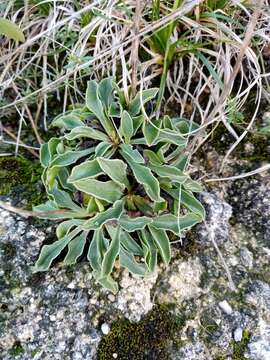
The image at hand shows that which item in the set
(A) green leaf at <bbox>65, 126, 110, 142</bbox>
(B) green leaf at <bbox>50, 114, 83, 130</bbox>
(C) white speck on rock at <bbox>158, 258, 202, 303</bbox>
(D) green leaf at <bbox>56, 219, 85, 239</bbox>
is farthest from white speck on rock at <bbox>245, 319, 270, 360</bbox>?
(B) green leaf at <bbox>50, 114, 83, 130</bbox>

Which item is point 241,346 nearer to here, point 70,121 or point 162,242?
point 162,242

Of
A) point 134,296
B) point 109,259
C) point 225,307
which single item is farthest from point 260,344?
point 109,259

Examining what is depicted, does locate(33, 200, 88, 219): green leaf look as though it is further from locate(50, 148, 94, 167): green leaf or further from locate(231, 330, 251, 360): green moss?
locate(231, 330, 251, 360): green moss

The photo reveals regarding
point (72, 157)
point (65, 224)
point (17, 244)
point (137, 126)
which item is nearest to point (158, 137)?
point (137, 126)

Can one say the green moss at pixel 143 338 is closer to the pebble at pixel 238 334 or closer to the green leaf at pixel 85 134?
the pebble at pixel 238 334

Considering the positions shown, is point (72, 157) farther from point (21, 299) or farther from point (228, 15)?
point (228, 15)

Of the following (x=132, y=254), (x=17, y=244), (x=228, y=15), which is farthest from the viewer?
(x=228, y=15)

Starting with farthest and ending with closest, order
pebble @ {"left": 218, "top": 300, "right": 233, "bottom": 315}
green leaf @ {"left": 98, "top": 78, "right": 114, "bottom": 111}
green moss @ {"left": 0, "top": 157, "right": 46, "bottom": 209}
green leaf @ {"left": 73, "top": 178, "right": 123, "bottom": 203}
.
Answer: green moss @ {"left": 0, "top": 157, "right": 46, "bottom": 209}
green leaf @ {"left": 98, "top": 78, "right": 114, "bottom": 111}
pebble @ {"left": 218, "top": 300, "right": 233, "bottom": 315}
green leaf @ {"left": 73, "top": 178, "right": 123, "bottom": 203}
